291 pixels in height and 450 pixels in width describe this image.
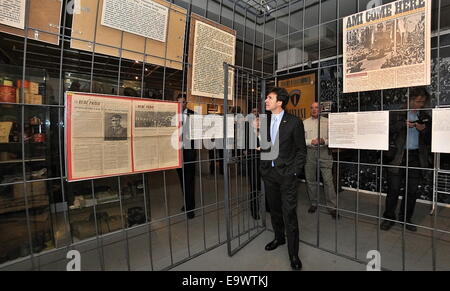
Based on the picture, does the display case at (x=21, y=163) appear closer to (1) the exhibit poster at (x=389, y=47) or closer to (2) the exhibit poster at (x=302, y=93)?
(1) the exhibit poster at (x=389, y=47)

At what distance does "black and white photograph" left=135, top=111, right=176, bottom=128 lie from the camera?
179 centimetres

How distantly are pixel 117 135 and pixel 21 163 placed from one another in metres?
1.06

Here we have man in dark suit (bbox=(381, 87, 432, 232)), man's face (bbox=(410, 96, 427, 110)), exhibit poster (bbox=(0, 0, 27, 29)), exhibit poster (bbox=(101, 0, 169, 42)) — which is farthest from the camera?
man in dark suit (bbox=(381, 87, 432, 232))

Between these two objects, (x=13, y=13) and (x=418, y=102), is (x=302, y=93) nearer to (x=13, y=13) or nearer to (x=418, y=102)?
(x=418, y=102)

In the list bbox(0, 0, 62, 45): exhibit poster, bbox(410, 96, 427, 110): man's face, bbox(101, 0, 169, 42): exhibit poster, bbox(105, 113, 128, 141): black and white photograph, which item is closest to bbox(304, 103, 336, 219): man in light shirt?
bbox(410, 96, 427, 110): man's face

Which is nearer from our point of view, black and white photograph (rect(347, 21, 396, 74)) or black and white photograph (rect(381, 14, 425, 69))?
black and white photograph (rect(381, 14, 425, 69))

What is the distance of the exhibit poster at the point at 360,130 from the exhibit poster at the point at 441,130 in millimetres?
277

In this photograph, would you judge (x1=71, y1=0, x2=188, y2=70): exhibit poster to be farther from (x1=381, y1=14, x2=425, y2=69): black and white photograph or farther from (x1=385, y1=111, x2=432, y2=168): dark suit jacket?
(x1=385, y1=111, x2=432, y2=168): dark suit jacket

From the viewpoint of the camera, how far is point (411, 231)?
257 cm

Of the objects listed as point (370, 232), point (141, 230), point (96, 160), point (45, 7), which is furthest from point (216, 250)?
point (45, 7)

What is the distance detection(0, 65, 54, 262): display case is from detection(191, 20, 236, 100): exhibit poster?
4.49 feet

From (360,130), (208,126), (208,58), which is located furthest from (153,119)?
(360,130)

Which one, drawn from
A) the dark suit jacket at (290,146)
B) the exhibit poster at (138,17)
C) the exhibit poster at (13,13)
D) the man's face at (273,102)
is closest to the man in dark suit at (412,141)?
the dark suit jacket at (290,146)
